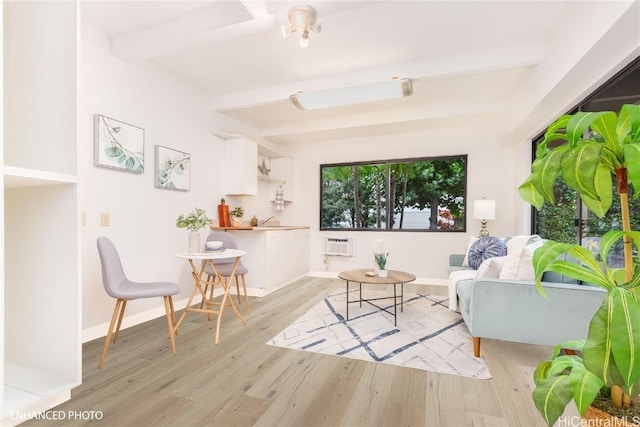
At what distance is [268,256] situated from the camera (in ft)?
13.8

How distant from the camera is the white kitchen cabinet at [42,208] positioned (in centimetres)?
71

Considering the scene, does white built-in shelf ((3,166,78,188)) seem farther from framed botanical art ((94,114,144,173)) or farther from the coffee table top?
the coffee table top

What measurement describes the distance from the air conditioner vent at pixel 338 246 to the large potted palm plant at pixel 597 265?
4.37 m

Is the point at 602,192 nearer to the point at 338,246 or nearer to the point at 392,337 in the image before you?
the point at 392,337

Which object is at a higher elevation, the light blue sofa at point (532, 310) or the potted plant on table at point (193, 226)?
the potted plant on table at point (193, 226)

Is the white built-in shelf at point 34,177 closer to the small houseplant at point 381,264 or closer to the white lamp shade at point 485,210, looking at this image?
the small houseplant at point 381,264

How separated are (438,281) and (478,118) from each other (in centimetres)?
257

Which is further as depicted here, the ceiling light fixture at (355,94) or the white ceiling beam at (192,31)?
the ceiling light fixture at (355,94)

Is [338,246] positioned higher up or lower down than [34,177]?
lower down

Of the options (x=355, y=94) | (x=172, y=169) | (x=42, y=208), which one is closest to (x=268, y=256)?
(x=172, y=169)

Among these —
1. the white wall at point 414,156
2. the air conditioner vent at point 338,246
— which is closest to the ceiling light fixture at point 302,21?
the white wall at point 414,156

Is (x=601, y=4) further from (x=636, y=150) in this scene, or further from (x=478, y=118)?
(x=478, y=118)

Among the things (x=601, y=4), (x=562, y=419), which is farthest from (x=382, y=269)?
(x=601, y=4)

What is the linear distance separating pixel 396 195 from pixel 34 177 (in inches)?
199
